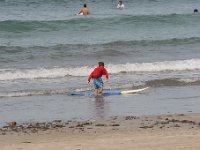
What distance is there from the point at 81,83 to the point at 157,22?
1759 centimetres

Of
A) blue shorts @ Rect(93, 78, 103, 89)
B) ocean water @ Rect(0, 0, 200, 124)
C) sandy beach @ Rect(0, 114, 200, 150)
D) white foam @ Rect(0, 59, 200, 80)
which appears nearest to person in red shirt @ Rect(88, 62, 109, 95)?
blue shorts @ Rect(93, 78, 103, 89)

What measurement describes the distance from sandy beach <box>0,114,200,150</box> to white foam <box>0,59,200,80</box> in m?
8.01

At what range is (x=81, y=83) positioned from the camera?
1938 cm

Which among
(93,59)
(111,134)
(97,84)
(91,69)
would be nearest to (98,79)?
(97,84)

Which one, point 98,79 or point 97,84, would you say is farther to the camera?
point 98,79

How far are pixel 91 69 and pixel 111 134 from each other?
1096cm

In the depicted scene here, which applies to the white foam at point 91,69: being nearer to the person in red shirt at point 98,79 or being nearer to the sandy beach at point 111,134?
the person in red shirt at point 98,79

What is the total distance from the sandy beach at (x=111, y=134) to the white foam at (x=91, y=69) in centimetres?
801

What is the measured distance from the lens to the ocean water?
14.9 metres

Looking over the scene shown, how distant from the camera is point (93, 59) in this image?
24.6m

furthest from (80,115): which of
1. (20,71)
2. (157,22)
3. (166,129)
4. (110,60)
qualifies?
(157,22)

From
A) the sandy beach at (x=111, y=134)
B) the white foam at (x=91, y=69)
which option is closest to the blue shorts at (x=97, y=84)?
the white foam at (x=91, y=69)

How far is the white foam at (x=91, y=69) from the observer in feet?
67.5

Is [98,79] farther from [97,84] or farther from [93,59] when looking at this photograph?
[93,59]
